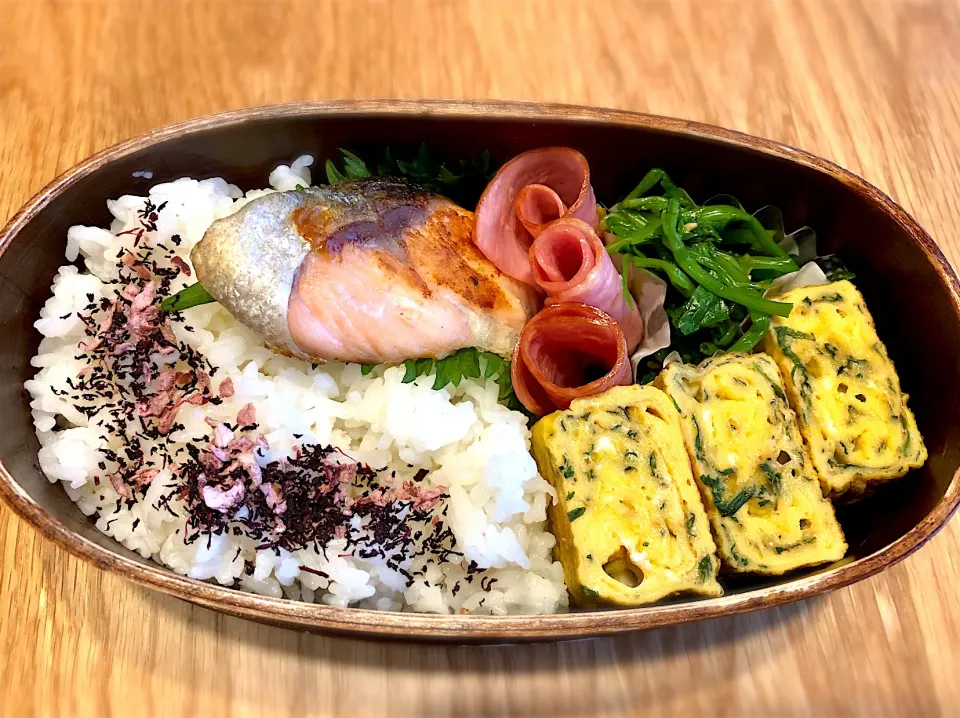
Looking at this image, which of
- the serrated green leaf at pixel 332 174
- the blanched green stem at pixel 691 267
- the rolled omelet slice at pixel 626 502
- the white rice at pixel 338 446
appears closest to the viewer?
the rolled omelet slice at pixel 626 502

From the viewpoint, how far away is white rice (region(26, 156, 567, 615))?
184 centimetres

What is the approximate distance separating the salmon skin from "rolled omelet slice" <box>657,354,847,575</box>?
60 centimetres

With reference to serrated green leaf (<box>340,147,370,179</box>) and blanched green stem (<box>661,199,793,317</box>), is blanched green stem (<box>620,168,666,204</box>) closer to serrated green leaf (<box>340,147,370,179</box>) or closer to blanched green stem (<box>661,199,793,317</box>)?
blanched green stem (<box>661,199,793,317</box>)

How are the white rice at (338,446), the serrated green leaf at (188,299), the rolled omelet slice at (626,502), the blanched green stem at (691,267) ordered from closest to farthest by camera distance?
1. the rolled omelet slice at (626,502)
2. the white rice at (338,446)
3. the serrated green leaf at (188,299)
4. the blanched green stem at (691,267)

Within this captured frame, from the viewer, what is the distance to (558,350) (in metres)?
2.13

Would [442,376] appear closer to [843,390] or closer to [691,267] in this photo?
[691,267]

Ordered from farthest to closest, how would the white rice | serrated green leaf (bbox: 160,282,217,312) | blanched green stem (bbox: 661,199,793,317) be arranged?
blanched green stem (bbox: 661,199,793,317)
serrated green leaf (bbox: 160,282,217,312)
the white rice

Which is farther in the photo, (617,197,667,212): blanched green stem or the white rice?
(617,197,667,212): blanched green stem

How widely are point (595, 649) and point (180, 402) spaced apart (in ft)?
4.76

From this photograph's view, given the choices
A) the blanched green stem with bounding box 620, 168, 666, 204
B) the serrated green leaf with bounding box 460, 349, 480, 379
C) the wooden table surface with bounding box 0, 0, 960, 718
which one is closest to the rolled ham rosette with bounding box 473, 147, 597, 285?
the blanched green stem with bounding box 620, 168, 666, 204

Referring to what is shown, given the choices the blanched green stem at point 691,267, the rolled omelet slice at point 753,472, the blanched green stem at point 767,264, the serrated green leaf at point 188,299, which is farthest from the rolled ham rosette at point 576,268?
the serrated green leaf at point 188,299

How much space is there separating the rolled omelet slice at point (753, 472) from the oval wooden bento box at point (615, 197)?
83 mm

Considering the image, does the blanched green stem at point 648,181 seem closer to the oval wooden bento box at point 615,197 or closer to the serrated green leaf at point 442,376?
the oval wooden bento box at point 615,197

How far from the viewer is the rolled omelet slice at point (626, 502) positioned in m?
1.74
